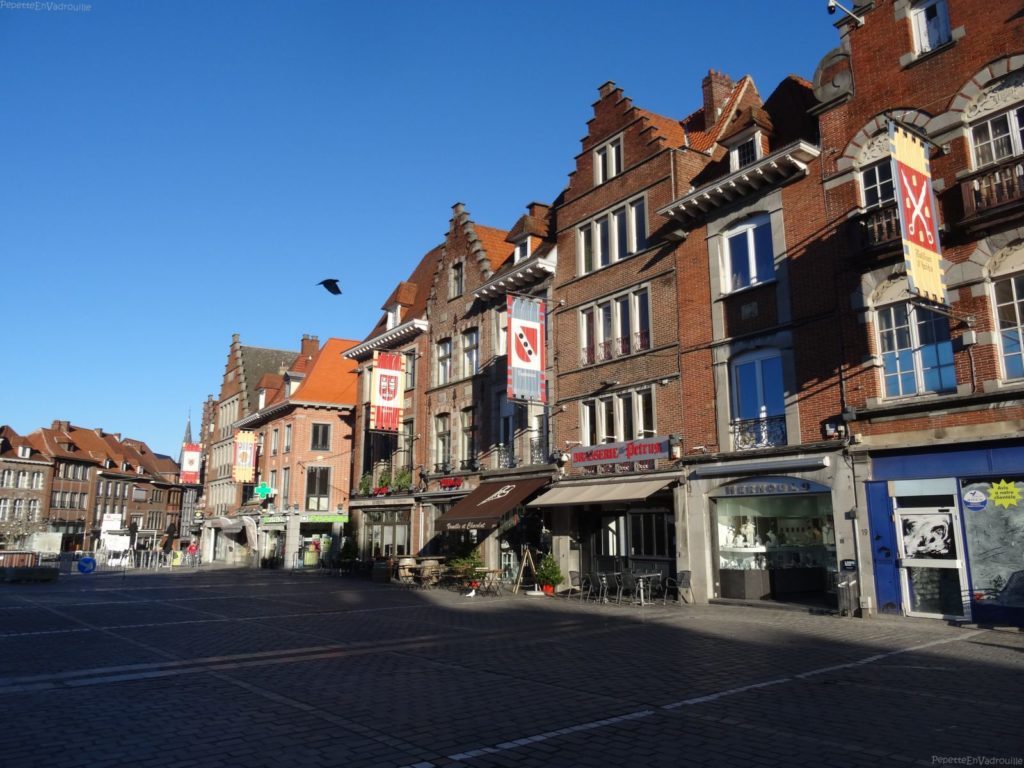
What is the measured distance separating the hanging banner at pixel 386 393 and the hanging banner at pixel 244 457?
729 inches

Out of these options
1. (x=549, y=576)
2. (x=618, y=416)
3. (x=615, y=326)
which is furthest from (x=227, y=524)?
(x=615, y=326)

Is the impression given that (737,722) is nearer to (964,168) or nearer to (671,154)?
(964,168)

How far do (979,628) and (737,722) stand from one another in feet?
29.3

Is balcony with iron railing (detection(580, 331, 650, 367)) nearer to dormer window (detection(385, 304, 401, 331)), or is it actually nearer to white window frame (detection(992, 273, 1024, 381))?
white window frame (detection(992, 273, 1024, 381))

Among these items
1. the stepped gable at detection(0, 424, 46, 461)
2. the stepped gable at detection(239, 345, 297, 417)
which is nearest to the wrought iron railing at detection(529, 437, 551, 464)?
the stepped gable at detection(239, 345, 297, 417)

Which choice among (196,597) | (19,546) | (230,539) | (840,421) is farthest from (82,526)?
(840,421)

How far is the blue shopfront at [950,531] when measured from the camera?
13.6m

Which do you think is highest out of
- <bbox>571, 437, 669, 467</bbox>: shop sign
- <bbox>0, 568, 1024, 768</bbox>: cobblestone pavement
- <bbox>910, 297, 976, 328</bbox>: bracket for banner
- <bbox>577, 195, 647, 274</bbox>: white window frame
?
<bbox>577, 195, 647, 274</bbox>: white window frame

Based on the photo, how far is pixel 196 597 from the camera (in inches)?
881

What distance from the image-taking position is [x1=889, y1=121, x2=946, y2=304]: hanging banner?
1334cm

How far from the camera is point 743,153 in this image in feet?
65.6

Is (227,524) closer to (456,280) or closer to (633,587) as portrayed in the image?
(456,280)

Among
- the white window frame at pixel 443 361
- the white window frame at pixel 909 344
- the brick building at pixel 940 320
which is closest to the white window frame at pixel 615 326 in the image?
the brick building at pixel 940 320

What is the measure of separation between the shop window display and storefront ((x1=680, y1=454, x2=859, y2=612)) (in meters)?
0.02
